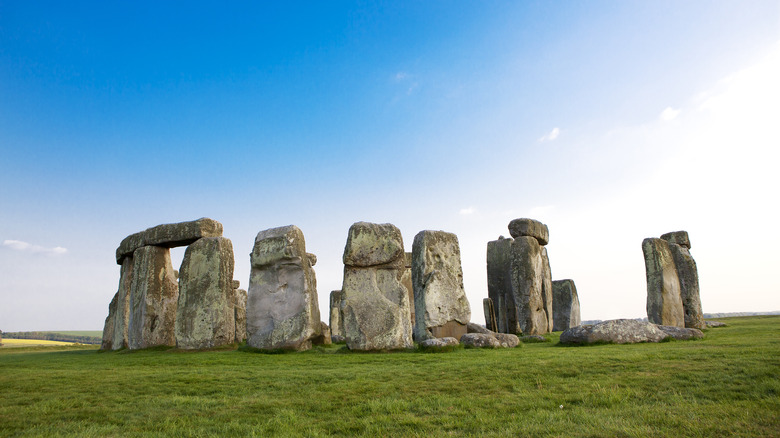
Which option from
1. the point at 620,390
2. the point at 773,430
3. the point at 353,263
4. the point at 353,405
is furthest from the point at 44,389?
the point at 773,430

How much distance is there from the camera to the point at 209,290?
13.7 meters

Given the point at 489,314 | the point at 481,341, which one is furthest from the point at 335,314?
the point at 481,341

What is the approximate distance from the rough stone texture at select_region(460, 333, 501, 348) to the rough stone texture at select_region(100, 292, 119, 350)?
14.3 meters

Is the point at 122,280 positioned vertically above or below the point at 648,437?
above

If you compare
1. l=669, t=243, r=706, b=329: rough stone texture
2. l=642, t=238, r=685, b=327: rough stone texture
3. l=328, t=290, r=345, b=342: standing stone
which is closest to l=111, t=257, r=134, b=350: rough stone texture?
l=328, t=290, r=345, b=342: standing stone

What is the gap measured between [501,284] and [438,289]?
776cm

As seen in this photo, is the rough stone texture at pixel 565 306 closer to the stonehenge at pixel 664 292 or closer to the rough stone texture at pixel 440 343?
the stonehenge at pixel 664 292

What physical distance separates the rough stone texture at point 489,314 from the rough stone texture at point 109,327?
14.4 metres

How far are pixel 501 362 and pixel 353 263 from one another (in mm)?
5084

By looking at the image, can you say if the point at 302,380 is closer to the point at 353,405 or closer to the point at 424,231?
the point at 353,405

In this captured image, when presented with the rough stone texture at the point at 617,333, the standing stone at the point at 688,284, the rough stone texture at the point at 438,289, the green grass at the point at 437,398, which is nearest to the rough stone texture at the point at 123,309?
the green grass at the point at 437,398

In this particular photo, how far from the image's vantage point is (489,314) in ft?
63.7

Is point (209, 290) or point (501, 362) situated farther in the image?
point (209, 290)

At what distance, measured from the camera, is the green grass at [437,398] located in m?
4.49
